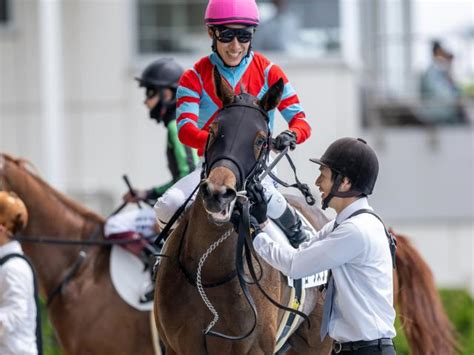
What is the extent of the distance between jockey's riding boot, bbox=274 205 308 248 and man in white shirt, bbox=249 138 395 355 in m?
0.59

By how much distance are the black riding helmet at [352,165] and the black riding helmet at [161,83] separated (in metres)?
2.31

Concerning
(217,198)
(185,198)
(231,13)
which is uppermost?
(231,13)

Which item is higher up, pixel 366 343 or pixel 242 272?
pixel 242 272

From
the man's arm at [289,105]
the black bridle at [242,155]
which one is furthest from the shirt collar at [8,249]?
the man's arm at [289,105]

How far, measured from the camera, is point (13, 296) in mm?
6551

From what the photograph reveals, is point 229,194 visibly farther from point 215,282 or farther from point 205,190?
point 215,282

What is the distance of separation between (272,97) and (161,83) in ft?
7.00

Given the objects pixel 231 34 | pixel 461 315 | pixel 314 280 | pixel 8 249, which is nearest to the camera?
pixel 231 34

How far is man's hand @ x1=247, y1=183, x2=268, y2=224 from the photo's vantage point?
5.50m

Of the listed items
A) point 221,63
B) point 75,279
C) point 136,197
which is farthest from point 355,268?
point 75,279

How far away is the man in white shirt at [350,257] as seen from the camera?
17.5ft

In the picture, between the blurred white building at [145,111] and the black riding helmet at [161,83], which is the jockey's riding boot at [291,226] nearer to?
the black riding helmet at [161,83]

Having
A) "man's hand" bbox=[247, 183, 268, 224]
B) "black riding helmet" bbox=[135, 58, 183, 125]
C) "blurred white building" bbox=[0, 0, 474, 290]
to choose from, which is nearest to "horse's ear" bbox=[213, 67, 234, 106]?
"man's hand" bbox=[247, 183, 268, 224]

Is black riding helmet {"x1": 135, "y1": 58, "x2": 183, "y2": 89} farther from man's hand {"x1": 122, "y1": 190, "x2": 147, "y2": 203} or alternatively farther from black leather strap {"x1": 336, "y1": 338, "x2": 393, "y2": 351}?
black leather strap {"x1": 336, "y1": 338, "x2": 393, "y2": 351}
